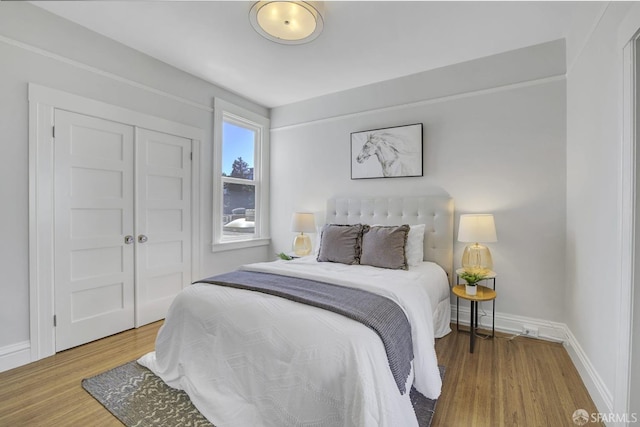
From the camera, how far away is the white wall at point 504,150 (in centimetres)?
263

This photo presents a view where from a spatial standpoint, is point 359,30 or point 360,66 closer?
point 359,30

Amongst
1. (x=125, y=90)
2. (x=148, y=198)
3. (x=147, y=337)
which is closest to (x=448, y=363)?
(x=147, y=337)

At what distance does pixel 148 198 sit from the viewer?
2.98 m

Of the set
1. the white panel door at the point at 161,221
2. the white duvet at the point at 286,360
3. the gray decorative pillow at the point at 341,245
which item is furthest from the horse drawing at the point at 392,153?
the white panel door at the point at 161,221

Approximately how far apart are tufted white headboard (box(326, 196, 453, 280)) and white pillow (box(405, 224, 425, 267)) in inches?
6.9

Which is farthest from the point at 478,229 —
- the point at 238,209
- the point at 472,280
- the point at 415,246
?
the point at 238,209

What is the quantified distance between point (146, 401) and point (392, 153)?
309 cm

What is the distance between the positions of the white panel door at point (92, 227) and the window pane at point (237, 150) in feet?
3.85

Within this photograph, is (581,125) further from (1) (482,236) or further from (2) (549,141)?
(1) (482,236)

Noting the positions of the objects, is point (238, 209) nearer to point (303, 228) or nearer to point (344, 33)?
point (303, 228)

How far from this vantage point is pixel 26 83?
7.29 ft

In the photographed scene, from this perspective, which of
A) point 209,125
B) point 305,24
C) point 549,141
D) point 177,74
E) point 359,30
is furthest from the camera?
point 209,125

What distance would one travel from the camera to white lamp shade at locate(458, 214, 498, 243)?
255cm

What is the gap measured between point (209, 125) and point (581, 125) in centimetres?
361
